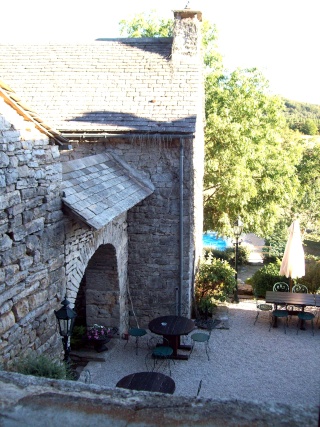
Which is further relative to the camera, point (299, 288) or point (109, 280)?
point (299, 288)

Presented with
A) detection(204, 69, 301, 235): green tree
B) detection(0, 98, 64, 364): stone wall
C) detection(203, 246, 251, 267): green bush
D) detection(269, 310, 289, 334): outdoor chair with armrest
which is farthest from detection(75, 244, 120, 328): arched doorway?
detection(203, 246, 251, 267): green bush

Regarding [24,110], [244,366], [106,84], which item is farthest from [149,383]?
[106,84]

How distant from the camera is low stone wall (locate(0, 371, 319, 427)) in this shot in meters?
1.58

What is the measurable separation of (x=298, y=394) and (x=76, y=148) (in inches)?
259

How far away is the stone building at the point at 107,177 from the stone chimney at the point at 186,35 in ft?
0.09

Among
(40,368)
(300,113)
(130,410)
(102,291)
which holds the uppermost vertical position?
(300,113)

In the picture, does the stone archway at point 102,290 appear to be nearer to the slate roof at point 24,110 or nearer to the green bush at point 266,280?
the slate roof at point 24,110

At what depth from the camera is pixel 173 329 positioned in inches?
340

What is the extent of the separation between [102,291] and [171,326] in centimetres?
167

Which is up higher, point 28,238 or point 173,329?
point 28,238

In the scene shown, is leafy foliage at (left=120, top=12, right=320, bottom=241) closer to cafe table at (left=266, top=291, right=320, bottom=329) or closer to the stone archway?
cafe table at (left=266, top=291, right=320, bottom=329)

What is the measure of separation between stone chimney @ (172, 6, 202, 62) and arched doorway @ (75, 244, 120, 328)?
5.49 metres

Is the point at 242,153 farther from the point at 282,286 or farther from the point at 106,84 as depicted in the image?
the point at 106,84

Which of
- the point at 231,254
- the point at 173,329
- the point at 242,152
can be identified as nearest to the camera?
the point at 173,329
